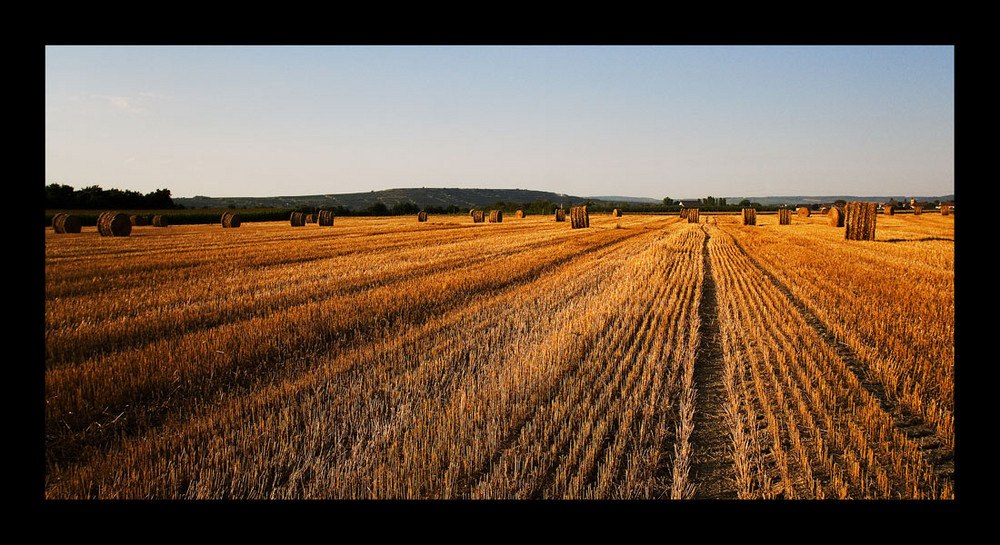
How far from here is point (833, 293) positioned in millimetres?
10023

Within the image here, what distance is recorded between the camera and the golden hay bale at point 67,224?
86.5 feet

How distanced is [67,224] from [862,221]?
38.3 meters

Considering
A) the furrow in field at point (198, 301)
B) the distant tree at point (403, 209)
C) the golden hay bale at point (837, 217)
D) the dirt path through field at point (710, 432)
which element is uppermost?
the distant tree at point (403, 209)

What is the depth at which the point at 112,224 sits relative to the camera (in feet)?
79.1

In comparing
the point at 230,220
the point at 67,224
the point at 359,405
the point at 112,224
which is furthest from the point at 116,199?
the point at 359,405

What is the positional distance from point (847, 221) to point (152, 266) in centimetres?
2590

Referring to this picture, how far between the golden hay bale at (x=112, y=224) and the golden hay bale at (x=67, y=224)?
361 centimetres

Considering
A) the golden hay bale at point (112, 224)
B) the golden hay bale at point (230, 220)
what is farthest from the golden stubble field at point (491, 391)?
the golden hay bale at point (230, 220)

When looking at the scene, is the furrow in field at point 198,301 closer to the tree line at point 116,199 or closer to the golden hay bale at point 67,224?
the tree line at point 116,199

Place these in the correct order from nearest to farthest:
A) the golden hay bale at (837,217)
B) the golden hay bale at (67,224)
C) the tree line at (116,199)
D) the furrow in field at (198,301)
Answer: the furrow in field at (198,301), the tree line at (116,199), the golden hay bale at (67,224), the golden hay bale at (837,217)
